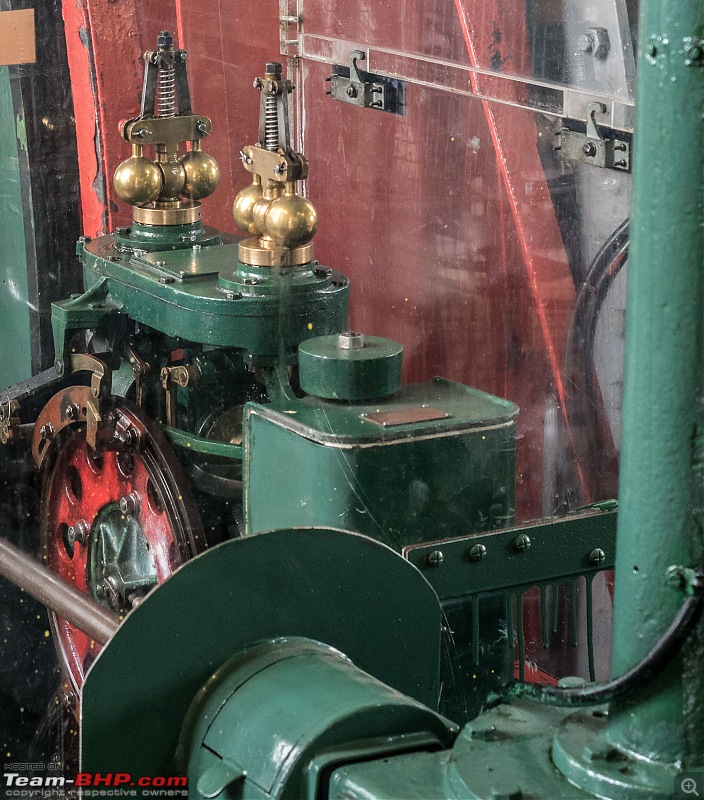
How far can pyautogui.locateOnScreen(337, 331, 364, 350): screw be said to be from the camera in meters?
1.82

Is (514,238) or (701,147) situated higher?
(701,147)

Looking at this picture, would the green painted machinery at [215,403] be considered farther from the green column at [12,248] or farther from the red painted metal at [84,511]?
the green column at [12,248]

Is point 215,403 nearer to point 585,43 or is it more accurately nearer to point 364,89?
point 364,89

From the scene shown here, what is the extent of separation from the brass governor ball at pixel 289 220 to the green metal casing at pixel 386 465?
248mm

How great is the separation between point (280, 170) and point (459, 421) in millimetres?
456

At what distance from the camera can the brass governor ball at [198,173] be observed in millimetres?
2156

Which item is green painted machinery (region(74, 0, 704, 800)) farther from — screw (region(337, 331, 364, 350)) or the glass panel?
the glass panel

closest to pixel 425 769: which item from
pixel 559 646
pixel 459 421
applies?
pixel 459 421

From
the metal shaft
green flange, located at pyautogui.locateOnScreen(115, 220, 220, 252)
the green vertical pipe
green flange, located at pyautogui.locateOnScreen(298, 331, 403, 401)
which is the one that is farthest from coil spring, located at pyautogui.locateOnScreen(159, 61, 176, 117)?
the green vertical pipe

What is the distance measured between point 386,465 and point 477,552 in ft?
0.66

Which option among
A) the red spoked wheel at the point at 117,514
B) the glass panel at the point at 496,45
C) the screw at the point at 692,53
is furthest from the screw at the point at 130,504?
the screw at the point at 692,53

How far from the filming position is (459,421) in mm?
1740

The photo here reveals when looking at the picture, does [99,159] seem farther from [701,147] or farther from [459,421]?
[701,147]

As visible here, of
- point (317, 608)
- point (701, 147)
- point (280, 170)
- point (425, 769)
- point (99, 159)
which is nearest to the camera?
point (701, 147)
